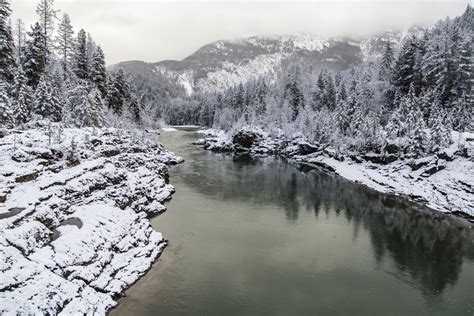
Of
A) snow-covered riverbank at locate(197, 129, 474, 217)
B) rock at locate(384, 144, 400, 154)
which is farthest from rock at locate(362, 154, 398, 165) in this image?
rock at locate(384, 144, 400, 154)

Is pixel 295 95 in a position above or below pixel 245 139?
above

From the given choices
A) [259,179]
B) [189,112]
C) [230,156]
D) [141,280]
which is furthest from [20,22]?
[189,112]

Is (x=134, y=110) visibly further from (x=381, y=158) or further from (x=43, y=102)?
(x=381, y=158)

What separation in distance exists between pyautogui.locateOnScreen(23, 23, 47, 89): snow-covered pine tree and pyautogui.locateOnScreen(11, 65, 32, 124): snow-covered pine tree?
6.61 metres

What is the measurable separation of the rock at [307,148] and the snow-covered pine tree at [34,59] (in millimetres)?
57524

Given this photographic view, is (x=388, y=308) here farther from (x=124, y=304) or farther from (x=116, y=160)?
(x=116, y=160)

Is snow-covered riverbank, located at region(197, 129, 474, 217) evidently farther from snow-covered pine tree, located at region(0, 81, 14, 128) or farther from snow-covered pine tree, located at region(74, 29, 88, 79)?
snow-covered pine tree, located at region(74, 29, 88, 79)

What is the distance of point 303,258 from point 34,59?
52.7m

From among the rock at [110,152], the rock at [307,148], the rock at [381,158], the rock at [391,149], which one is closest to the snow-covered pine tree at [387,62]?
the rock at [307,148]

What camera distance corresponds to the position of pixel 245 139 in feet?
324

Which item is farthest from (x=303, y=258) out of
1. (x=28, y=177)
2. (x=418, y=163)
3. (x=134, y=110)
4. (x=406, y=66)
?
(x=134, y=110)

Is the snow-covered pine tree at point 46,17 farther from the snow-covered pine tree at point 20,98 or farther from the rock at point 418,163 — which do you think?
the rock at point 418,163

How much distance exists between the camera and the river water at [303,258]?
889 inches

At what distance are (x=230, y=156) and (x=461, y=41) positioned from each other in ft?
174
